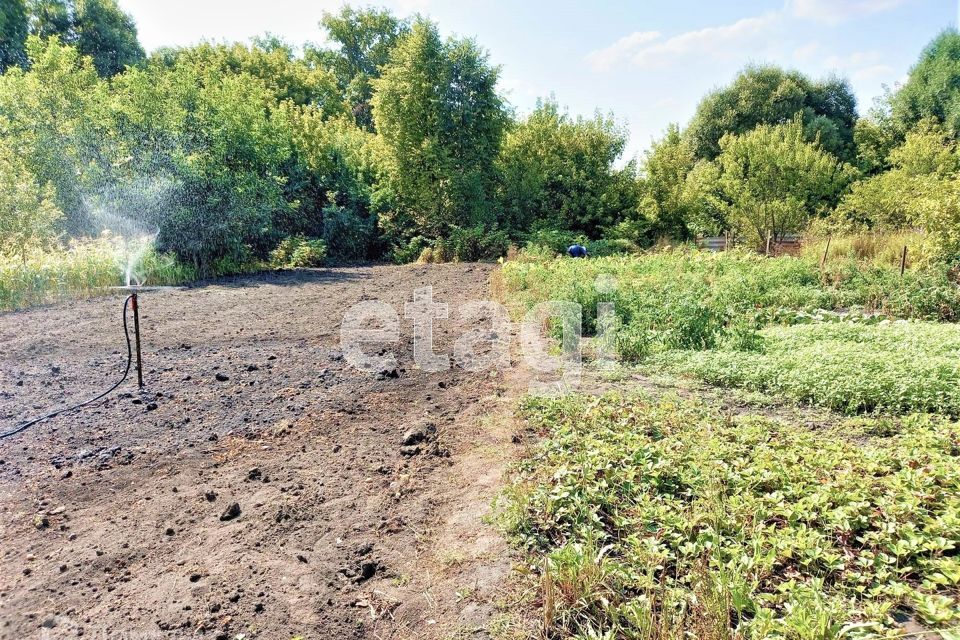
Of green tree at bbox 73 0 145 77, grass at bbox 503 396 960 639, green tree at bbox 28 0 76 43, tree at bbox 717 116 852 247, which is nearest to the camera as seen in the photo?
grass at bbox 503 396 960 639

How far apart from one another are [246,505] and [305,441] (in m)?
0.78

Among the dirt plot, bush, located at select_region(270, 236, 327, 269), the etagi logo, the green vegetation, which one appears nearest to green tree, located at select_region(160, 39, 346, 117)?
the green vegetation

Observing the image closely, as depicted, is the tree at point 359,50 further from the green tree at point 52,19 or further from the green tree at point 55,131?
the green tree at point 55,131

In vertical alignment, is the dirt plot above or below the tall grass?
below

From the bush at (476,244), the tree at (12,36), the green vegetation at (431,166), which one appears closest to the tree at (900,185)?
the green vegetation at (431,166)

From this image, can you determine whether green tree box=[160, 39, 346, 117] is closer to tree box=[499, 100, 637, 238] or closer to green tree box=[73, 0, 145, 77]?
green tree box=[73, 0, 145, 77]

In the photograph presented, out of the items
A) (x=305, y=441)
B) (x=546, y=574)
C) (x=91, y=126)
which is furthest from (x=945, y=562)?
(x=91, y=126)

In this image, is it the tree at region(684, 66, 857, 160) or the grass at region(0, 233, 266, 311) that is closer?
the grass at region(0, 233, 266, 311)

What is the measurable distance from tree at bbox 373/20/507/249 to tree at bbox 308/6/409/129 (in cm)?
1474

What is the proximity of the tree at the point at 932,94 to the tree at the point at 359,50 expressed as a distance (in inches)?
872

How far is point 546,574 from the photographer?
2.03 metres

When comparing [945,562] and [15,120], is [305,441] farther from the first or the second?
[15,120]

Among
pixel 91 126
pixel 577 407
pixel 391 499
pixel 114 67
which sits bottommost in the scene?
pixel 391 499

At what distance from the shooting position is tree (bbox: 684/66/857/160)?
21031mm
